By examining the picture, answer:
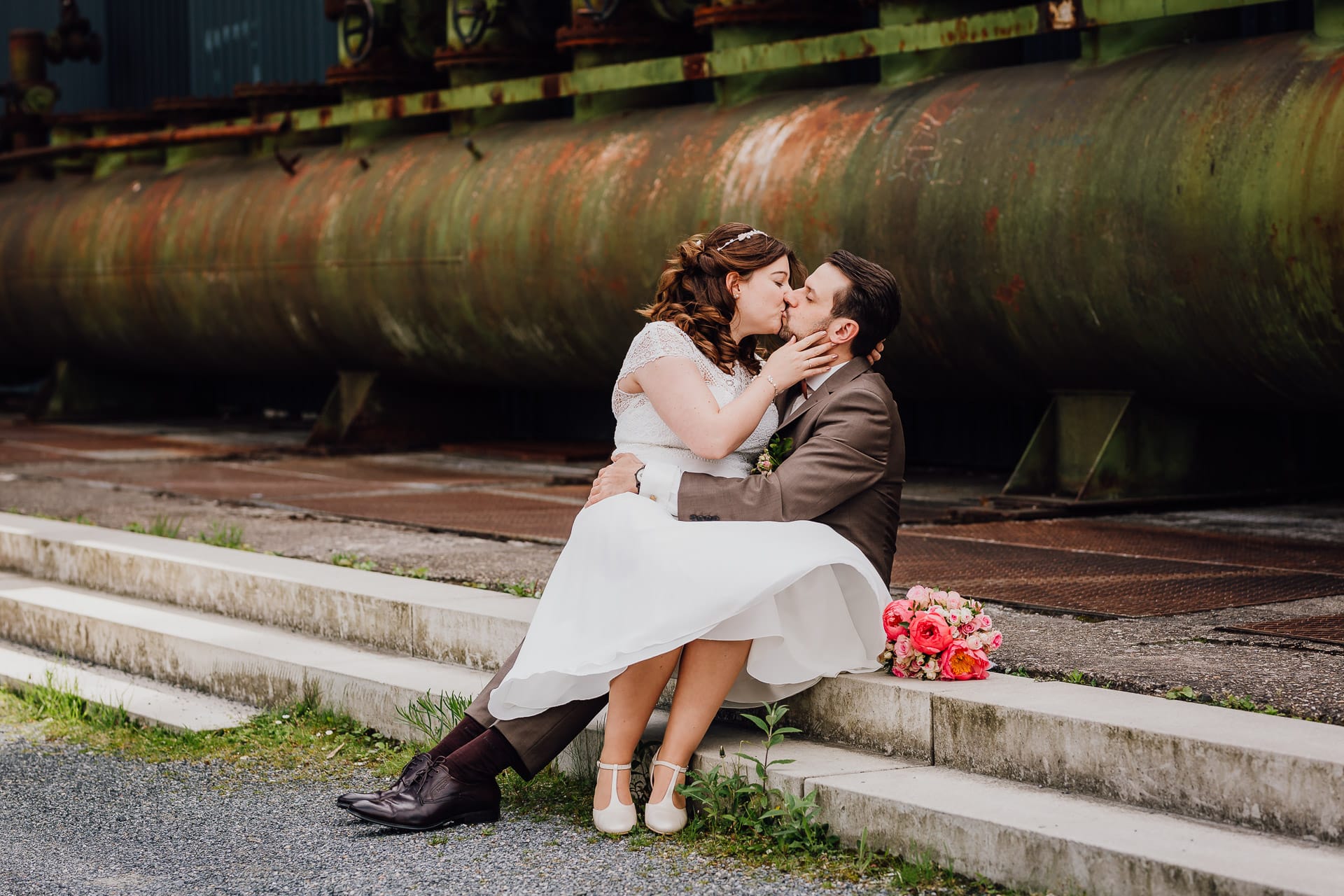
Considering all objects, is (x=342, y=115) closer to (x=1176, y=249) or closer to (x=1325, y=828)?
(x=1176, y=249)

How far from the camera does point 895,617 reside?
345cm

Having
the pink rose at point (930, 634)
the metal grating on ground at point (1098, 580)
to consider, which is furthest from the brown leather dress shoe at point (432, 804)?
the metal grating on ground at point (1098, 580)

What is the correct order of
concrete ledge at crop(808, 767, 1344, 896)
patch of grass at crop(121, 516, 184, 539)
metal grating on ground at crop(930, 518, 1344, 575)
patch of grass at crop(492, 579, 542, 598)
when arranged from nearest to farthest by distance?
concrete ledge at crop(808, 767, 1344, 896)
patch of grass at crop(492, 579, 542, 598)
metal grating on ground at crop(930, 518, 1344, 575)
patch of grass at crop(121, 516, 184, 539)

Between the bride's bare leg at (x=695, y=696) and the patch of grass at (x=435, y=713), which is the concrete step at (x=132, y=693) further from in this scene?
the bride's bare leg at (x=695, y=696)

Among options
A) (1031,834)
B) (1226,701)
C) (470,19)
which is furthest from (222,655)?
(470,19)

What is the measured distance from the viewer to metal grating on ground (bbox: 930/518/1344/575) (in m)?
4.94

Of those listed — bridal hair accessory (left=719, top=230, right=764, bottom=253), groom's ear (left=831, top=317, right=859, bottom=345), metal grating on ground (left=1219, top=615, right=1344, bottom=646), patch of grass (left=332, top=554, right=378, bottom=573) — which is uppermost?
bridal hair accessory (left=719, top=230, right=764, bottom=253)

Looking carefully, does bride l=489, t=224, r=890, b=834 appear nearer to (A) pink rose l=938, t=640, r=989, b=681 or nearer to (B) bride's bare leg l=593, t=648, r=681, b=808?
(B) bride's bare leg l=593, t=648, r=681, b=808

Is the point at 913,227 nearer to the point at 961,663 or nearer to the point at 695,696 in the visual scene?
the point at 961,663

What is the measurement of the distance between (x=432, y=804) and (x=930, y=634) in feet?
3.56

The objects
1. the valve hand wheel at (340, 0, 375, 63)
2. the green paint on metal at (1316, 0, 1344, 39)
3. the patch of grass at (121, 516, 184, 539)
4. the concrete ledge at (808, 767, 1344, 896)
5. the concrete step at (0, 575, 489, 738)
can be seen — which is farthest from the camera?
the valve hand wheel at (340, 0, 375, 63)

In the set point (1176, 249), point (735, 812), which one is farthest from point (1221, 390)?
point (735, 812)

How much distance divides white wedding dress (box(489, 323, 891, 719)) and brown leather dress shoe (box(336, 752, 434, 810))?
18 centimetres

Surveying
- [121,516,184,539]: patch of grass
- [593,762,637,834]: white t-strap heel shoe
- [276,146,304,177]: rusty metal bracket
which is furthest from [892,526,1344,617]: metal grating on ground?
[276,146,304,177]: rusty metal bracket
